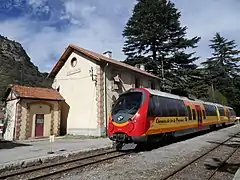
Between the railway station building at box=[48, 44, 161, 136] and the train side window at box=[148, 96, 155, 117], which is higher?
the railway station building at box=[48, 44, 161, 136]

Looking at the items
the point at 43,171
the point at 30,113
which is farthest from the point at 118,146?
the point at 30,113

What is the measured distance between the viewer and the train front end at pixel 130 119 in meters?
10.2

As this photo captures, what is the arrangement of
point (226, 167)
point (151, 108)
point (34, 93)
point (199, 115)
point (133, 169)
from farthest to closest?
1. point (34, 93)
2. point (199, 115)
3. point (151, 108)
4. point (226, 167)
5. point (133, 169)

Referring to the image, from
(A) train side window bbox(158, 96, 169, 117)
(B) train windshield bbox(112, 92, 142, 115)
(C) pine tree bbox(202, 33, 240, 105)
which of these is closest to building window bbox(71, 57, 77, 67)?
(B) train windshield bbox(112, 92, 142, 115)

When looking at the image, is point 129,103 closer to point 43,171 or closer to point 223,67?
point 43,171

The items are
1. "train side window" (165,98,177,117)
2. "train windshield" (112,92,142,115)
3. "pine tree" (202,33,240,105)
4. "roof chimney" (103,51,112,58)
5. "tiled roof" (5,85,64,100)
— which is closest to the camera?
"train windshield" (112,92,142,115)

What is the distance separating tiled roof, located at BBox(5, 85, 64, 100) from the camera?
61.3ft

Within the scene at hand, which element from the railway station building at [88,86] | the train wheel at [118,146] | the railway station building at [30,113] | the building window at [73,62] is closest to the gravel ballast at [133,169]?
the train wheel at [118,146]

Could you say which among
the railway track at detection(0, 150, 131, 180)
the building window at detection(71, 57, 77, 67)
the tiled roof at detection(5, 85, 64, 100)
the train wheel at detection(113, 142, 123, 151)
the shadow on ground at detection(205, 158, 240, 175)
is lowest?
the shadow on ground at detection(205, 158, 240, 175)

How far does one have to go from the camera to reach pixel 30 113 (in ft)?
61.7

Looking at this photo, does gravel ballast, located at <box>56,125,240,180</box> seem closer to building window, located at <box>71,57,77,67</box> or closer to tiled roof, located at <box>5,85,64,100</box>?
tiled roof, located at <box>5,85,64,100</box>

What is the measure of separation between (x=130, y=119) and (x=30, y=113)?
11.3 m

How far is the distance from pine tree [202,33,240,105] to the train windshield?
133 feet

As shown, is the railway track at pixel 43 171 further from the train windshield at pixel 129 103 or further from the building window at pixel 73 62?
the building window at pixel 73 62
